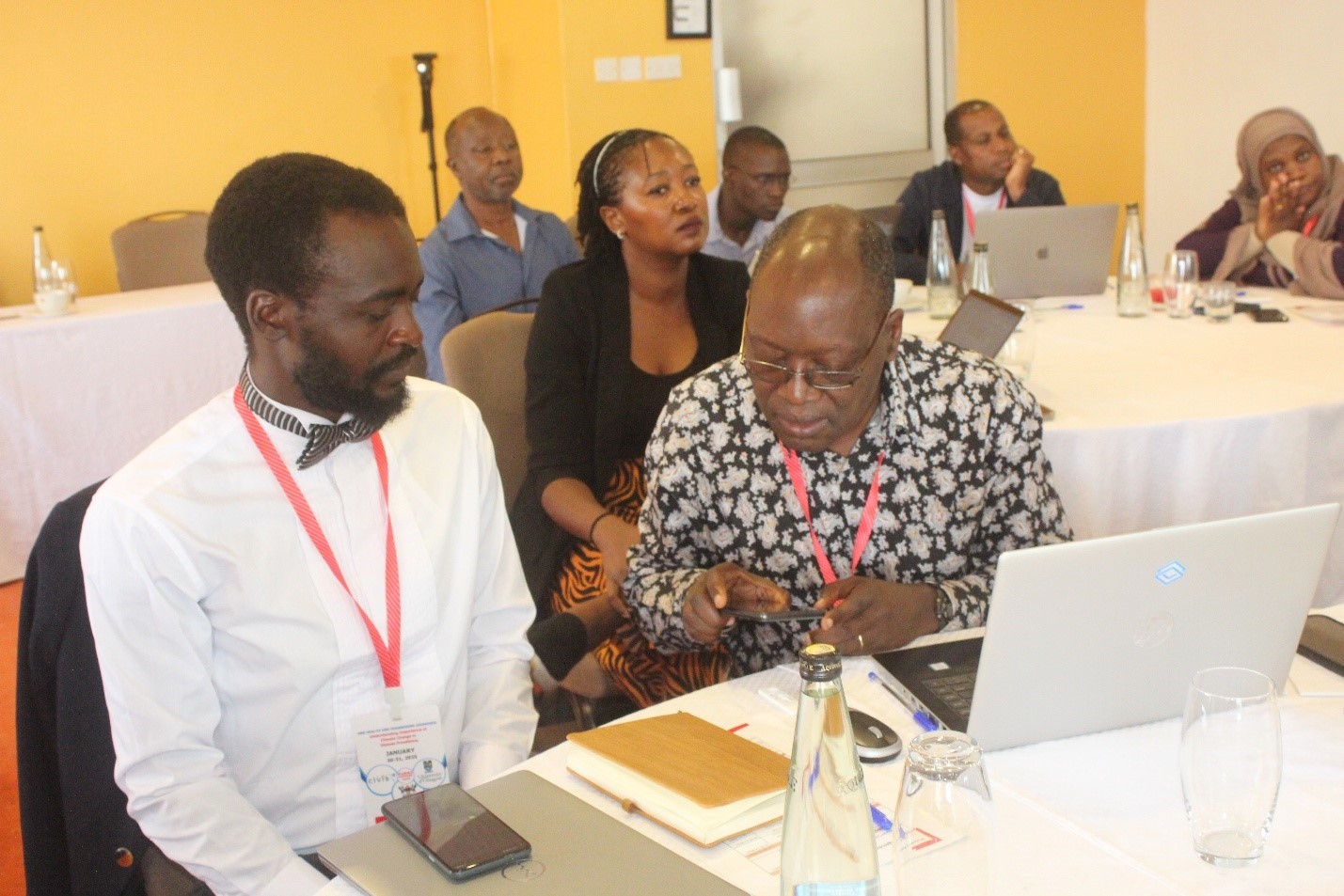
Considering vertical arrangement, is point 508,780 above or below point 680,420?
below

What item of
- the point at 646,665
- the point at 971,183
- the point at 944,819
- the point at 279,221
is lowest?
the point at 646,665

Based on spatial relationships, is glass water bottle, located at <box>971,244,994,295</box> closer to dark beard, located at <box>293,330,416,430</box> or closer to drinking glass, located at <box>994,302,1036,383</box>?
drinking glass, located at <box>994,302,1036,383</box>

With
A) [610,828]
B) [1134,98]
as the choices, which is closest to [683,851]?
[610,828]

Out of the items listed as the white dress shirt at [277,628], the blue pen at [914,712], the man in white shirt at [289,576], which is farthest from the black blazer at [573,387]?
the blue pen at [914,712]

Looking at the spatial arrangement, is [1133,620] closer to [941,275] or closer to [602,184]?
[602,184]

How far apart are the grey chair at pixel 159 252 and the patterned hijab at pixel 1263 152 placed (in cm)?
434

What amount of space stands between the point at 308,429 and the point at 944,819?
1013 mm

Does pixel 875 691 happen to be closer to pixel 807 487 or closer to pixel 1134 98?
pixel 807 487

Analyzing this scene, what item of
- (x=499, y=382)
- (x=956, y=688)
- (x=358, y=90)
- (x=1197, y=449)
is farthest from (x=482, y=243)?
(x=956, y=688)

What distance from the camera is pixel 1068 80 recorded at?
7.34 metres

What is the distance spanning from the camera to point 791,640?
1.91 m

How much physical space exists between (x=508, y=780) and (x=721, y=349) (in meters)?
1.67

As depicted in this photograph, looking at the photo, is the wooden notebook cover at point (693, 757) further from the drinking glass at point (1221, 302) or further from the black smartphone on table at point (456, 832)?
the drinking glass at point (1221, 302)

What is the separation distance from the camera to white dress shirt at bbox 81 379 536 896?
1482 millimetres
